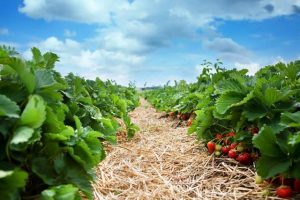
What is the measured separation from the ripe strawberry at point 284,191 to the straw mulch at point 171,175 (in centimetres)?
21

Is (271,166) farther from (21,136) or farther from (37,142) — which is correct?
(21,136)

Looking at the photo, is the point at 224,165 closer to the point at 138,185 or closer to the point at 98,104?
the point at 138,185

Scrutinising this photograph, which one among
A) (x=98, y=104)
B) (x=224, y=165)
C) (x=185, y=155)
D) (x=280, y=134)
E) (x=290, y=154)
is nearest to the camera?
(x=290, y=154)

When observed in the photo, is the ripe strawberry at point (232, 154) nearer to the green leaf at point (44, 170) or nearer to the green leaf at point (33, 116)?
the green leaf at point (44, 170)

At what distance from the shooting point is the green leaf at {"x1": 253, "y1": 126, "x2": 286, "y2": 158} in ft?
9.39

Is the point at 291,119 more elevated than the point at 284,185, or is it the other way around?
the point at 291,119

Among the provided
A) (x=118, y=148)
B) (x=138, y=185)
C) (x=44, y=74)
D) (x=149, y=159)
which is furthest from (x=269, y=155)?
(x=118, y=148)

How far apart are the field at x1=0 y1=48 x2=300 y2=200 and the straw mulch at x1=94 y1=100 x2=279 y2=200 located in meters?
0.01

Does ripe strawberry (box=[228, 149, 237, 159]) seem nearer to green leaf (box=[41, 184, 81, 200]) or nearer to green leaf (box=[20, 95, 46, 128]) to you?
green leaf (box=[41, 184, 81, 200])

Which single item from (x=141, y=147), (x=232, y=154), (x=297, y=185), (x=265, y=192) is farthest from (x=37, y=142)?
(x=141, y=147)

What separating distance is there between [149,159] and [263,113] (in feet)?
5.49

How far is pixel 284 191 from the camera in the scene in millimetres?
2893

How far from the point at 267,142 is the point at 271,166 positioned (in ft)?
0.61

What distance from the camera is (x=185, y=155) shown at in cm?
467
